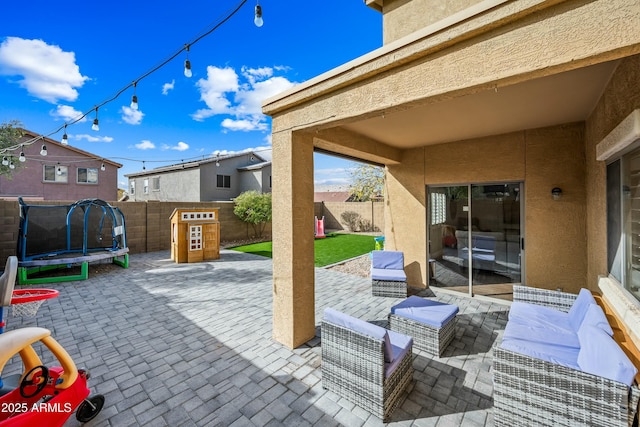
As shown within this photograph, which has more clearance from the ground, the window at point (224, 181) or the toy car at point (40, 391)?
the window at point (224, 181)

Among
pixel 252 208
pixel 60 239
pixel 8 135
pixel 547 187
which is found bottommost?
pixel 60 239

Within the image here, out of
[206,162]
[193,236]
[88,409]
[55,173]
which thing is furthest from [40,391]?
[55,173]

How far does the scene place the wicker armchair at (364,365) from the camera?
8.36ft

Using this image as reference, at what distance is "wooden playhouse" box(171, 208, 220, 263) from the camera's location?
9.48 meters

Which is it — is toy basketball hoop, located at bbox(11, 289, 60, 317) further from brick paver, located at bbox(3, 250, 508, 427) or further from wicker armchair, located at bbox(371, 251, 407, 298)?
wicker armchair, located at bbox(371, 251, 407, 298)

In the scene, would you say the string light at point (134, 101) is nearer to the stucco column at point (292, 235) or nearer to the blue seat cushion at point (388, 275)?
the stucco column at point (292, 235)

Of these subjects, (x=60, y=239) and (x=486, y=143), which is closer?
(x=486, y=143)

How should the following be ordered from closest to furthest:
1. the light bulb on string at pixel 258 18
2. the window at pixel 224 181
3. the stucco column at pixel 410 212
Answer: the light bulb on string at pixel 258 18
the stucco column at pixel 410 212
the window at pixel 224 181

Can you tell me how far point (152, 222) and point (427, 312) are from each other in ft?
39.1

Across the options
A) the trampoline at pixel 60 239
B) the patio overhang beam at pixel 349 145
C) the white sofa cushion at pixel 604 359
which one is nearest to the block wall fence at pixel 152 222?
the trampoline at pixel 60 239

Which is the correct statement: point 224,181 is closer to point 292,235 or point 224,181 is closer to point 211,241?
point 211,241

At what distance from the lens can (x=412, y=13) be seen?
434cm

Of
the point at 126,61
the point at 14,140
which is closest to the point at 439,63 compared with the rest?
the point at 126,61

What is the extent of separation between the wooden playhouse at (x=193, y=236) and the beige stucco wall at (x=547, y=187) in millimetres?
8863
